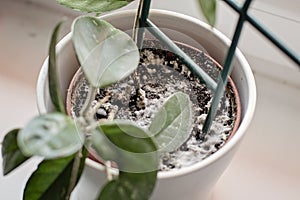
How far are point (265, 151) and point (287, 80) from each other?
11 centimetres

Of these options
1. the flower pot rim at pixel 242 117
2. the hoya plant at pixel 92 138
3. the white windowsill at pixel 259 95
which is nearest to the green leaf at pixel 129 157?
the hoya plant at pixel 92 138

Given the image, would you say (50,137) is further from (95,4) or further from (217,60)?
(217,60)

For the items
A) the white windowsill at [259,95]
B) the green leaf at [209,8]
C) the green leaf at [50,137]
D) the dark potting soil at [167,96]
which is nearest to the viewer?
the green leaf at [50,137]

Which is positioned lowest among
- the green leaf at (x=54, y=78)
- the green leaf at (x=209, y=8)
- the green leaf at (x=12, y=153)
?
the green leaf at (x=12, y=153)

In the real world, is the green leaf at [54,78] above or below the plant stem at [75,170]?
above

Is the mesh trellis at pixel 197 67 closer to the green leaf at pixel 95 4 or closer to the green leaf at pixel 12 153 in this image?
the green leaf at pixel 95 4

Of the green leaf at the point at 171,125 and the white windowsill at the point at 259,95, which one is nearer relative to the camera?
the green leaf at the point at 171,125

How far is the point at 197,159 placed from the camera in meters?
0.63

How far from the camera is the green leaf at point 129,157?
47 cm

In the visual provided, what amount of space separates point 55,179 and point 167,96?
21 cm

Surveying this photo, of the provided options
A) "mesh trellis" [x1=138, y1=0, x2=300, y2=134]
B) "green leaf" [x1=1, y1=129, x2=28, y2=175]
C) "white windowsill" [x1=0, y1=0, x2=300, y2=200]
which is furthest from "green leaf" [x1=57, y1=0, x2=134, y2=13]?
"white windowsill" [x1=0, y1=0, x2=300, y2=200]

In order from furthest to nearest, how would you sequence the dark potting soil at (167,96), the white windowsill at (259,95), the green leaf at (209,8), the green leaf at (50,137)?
the white windowsill at (259,95) < the dark potting soil at (167,96) < the green leaf at (209,8) < the green leaf at (50,137)

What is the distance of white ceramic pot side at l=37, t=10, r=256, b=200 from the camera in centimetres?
59

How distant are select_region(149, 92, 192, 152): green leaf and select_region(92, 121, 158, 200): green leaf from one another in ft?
0.31
